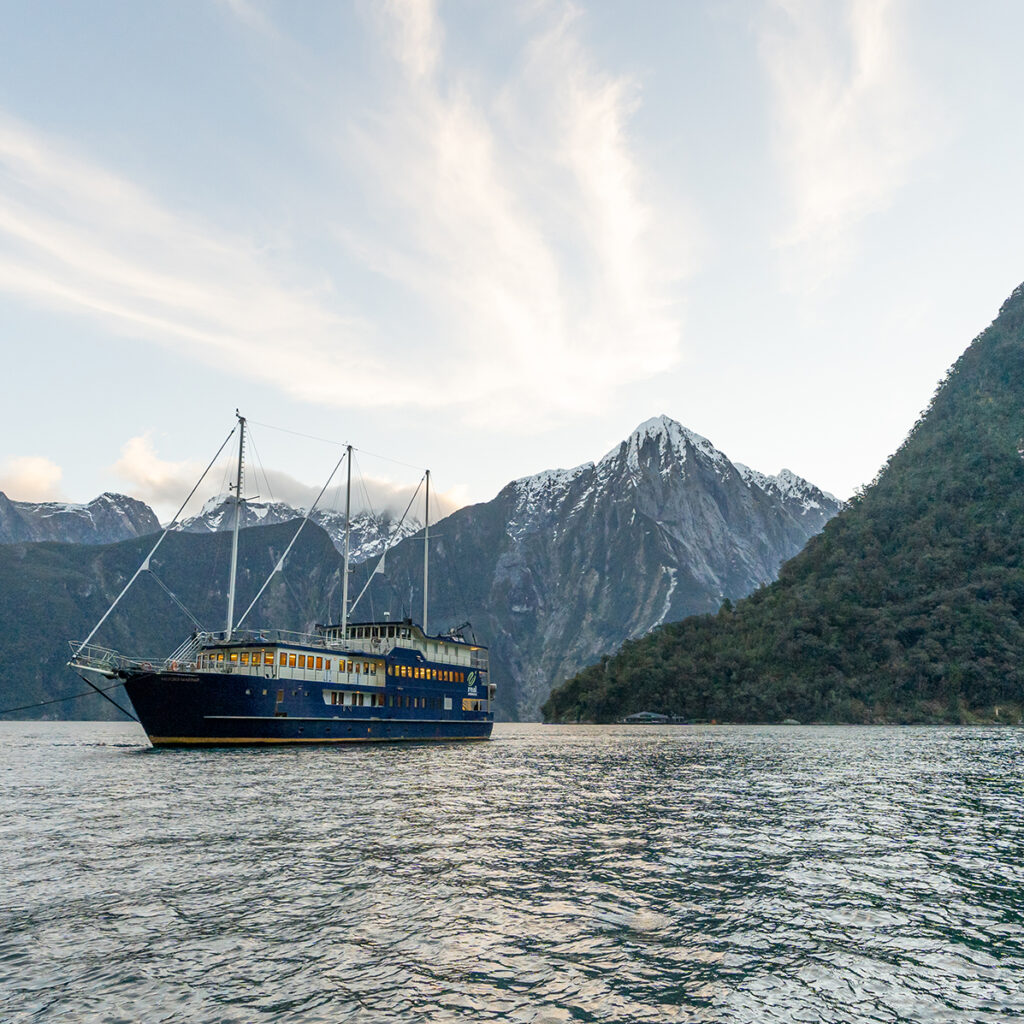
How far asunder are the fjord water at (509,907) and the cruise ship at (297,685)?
28409mm

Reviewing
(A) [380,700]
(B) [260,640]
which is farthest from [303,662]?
(A) [380,700]

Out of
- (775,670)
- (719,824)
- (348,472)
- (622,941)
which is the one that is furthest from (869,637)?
(622,941)

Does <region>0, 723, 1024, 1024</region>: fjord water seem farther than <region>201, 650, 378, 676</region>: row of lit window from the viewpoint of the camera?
No

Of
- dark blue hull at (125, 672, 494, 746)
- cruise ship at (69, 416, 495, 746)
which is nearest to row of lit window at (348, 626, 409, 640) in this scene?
cruise ship at (69, 416, 495, 746)

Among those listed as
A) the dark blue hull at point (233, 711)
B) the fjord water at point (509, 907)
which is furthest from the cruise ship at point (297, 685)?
the fjord water at point (509, 907)

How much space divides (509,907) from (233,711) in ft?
183

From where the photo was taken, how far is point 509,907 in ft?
60.3

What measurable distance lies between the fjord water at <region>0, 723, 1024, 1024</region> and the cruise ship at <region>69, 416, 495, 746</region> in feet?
93.2

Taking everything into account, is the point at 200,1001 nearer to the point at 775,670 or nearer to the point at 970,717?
the point at 970,717

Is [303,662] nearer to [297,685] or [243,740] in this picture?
[297,685]

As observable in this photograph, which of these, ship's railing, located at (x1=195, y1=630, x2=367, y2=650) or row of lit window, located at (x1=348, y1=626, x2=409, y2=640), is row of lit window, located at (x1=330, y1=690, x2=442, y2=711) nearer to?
ship's railing, located at (x1=195, y1=630, x2=367, y2=650)

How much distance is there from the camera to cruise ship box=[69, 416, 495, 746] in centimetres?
6712

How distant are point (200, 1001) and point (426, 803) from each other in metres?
24.3

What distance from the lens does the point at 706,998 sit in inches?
510
